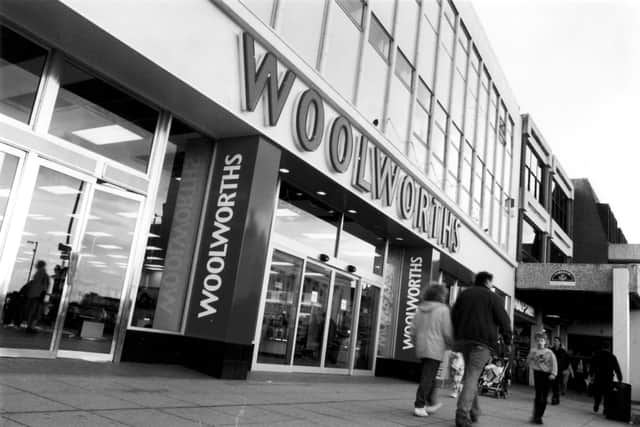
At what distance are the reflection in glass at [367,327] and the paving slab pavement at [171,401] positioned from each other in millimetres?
4323

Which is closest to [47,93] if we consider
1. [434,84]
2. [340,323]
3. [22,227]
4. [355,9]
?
[22,227]

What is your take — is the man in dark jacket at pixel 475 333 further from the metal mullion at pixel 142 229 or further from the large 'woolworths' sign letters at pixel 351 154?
the metal mullion at pixel 142 229

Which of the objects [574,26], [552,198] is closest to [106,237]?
[574,26]

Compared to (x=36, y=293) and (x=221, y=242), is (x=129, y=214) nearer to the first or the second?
(x=221, y=242)

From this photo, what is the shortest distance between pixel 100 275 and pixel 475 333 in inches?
180

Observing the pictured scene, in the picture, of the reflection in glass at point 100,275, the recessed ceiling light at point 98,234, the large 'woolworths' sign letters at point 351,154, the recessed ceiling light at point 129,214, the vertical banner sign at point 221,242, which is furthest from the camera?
the large 'woolworths' sign letters at point 351,154

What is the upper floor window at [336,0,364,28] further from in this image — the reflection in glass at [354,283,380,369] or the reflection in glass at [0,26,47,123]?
the reflection in glass at [0,26,47,123]

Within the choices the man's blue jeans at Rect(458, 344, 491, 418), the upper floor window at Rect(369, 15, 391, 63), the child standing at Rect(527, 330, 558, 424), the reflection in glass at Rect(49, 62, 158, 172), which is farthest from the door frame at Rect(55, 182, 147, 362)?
the upper floor window at Rect(369, 15, 391, 63)

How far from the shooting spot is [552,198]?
1129 inches

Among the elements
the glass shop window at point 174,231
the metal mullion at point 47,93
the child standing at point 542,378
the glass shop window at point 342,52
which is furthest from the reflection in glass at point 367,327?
the metal mullion at point 47,93

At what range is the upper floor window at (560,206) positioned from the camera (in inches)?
1141

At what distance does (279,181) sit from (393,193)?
3037 millimetres

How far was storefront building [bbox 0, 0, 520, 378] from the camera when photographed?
621 cm

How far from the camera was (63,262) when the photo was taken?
6.63 metres
